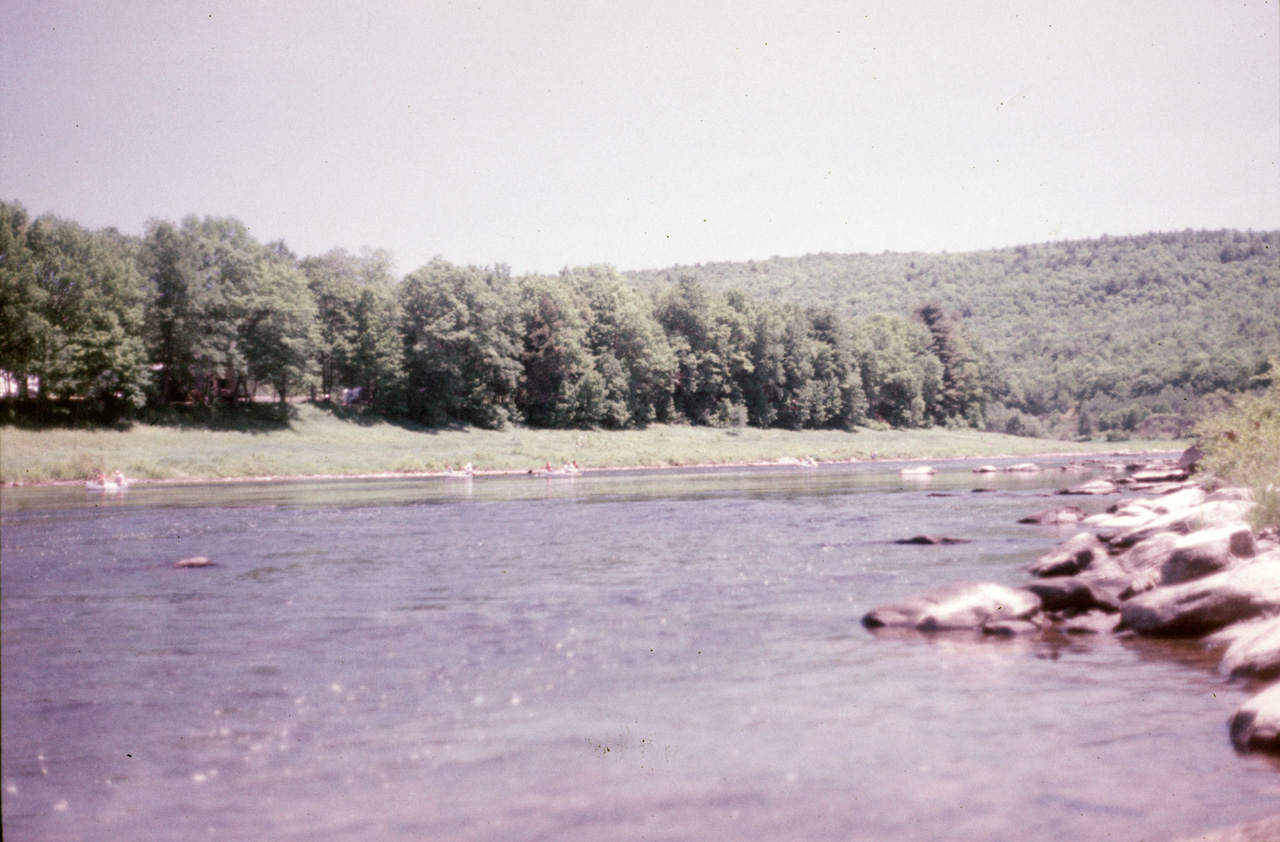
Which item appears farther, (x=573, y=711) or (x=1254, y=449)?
(x=1254, y=449)

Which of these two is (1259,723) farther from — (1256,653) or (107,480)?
(107,480)

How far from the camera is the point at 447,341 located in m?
83.6

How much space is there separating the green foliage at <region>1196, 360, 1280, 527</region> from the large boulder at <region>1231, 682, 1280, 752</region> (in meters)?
10.2

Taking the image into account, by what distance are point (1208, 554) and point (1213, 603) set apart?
176cm

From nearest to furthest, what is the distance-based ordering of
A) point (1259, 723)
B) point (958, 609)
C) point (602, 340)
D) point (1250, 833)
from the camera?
point (1250, 833)
point (1259, 723)
point (958, 609)
point (602, 340)

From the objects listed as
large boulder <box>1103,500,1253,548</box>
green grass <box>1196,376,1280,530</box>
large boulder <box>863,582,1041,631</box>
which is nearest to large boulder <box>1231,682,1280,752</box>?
large boulder <box>863,582,1041,631</box>

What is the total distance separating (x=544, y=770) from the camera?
7.46 m

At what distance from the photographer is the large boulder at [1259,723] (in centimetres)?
764

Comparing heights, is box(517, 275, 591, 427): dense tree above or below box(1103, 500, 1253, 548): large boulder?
above

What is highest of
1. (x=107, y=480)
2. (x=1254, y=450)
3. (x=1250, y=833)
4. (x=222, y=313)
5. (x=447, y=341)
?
(x=222, y=313)

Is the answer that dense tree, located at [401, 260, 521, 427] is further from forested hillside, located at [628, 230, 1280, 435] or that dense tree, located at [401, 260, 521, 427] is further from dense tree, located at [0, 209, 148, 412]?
dense tree, located at [0, 209, 148, 412]

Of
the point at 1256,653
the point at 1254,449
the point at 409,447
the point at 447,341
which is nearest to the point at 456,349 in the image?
the point at 447,341

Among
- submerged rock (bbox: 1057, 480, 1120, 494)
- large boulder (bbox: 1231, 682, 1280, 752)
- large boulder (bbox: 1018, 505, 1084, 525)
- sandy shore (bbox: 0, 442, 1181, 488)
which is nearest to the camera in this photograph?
large boulder (bbox: 1231, 682, 1280, 752)

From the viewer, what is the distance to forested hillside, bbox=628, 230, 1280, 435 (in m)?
94.6
